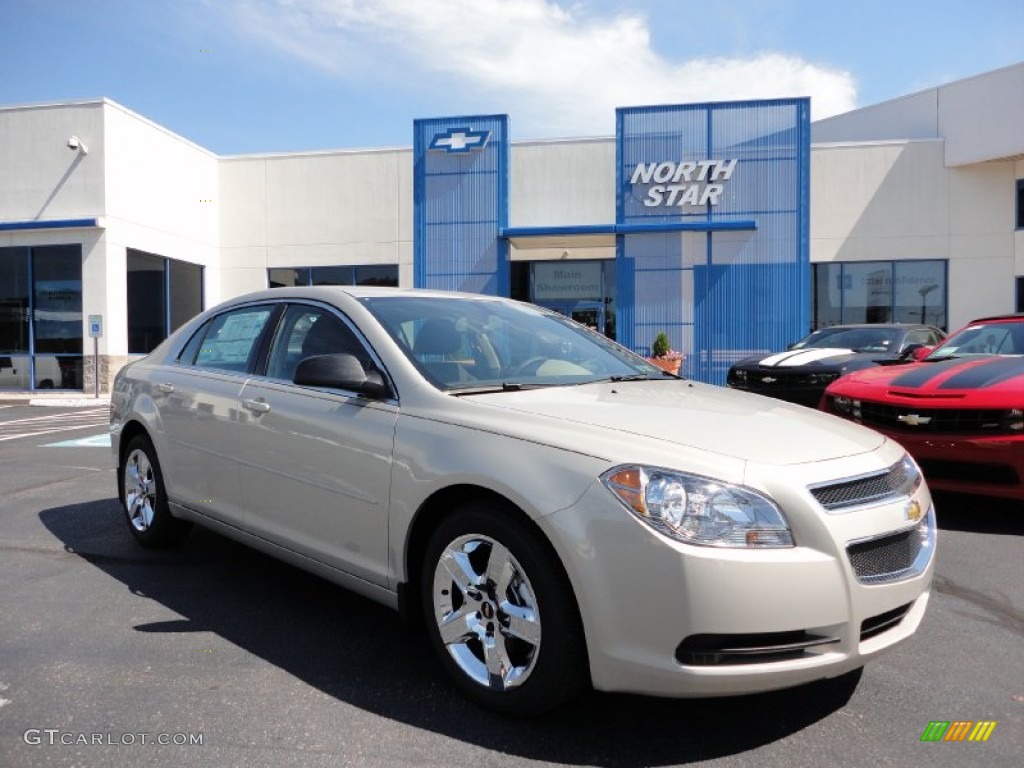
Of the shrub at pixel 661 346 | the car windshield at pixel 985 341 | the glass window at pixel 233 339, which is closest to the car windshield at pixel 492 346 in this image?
the glass window at pixel 233 339

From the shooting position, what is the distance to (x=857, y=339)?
964 centimetres

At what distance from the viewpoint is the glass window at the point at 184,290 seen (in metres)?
21.3

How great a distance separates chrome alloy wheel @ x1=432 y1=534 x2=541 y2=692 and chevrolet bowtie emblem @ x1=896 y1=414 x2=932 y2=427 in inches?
155

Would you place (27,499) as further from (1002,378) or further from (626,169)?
(626,169)

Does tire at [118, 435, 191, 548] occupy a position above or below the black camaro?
below

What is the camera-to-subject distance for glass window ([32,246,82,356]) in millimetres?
19188

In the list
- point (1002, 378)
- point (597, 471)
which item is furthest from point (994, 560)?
point (597, 471)

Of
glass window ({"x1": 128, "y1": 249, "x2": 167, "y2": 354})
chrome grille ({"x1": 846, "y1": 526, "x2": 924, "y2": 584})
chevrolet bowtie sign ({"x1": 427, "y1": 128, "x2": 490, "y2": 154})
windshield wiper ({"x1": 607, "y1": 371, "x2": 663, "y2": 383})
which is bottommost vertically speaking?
chrome grille ({"x1": 846, "y1": 526, "x2": 924, "y2": 584})

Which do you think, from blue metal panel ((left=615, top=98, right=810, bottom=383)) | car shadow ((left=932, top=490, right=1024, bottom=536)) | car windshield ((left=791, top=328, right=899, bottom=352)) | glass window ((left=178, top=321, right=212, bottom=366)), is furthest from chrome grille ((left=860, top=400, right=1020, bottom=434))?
blue metal panel ((left=615, top=98, right=810, bottom=383))

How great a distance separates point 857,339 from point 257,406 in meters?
7.91

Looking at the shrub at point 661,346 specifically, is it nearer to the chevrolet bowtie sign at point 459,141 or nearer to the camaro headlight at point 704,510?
the chevrolet bowtie sign at point 459,141

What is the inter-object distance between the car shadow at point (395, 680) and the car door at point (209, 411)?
43 cm

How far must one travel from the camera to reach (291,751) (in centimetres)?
256

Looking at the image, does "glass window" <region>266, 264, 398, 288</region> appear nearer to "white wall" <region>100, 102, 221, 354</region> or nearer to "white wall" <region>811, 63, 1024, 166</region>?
"white wall" <region>100, 102, 221, 354</region>
